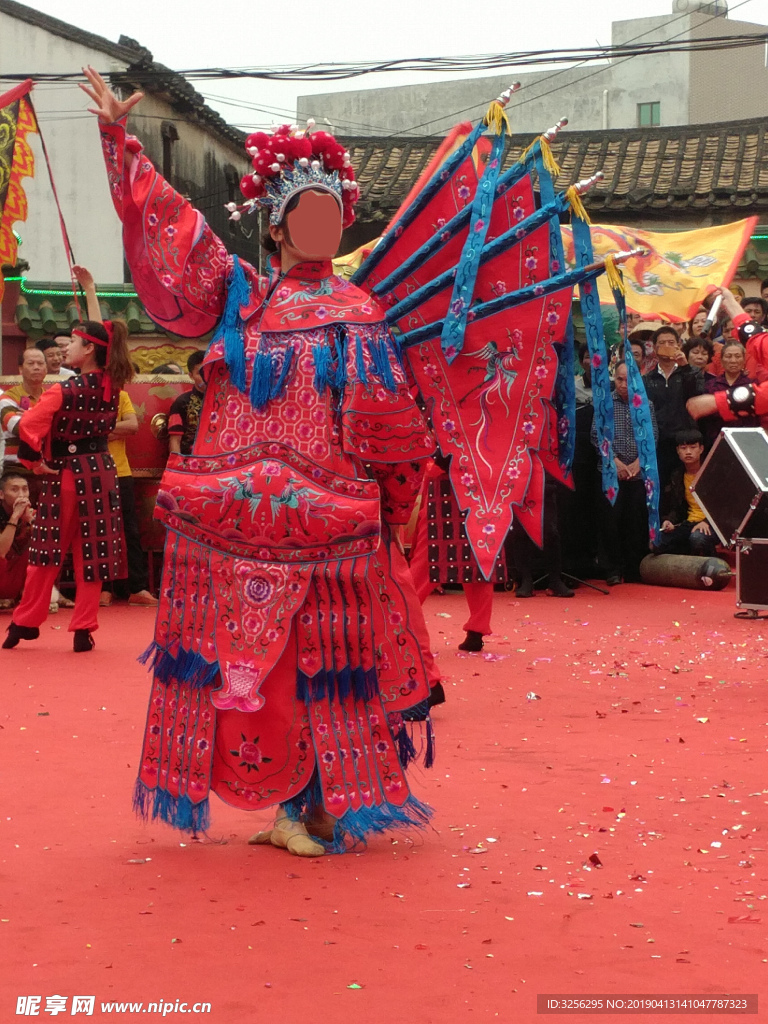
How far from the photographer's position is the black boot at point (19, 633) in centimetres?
777

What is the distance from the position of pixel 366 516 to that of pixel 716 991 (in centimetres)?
155

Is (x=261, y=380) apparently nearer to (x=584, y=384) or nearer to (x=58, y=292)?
(x=584, y=384)

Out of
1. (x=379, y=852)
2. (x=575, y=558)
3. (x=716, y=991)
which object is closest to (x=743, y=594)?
(x=575, y=558)

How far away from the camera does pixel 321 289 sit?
404 cm

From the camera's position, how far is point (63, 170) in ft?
64.3

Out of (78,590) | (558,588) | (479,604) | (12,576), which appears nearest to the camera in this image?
(479,604)

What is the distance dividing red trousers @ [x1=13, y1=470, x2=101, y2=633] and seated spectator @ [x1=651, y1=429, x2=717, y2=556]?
15.8 feet

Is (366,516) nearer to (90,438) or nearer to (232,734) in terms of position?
(232,734)

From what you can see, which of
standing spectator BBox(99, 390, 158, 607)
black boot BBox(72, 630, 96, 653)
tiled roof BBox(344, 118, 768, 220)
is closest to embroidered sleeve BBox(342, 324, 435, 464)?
black boot BBox(72, 630, 96, 653)

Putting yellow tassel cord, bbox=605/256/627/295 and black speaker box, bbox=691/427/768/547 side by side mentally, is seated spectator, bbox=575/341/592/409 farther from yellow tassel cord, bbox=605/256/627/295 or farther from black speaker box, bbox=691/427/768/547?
yellow tassel cord, bbox=605/256/627/295

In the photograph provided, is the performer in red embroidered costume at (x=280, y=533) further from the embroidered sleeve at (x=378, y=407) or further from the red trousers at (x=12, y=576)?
the red trousers at (x=12, y=576)

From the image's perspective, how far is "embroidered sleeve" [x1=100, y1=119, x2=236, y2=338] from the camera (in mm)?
3939

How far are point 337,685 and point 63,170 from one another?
17032 millimetres

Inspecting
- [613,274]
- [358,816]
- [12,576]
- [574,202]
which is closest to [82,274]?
[574,202]
